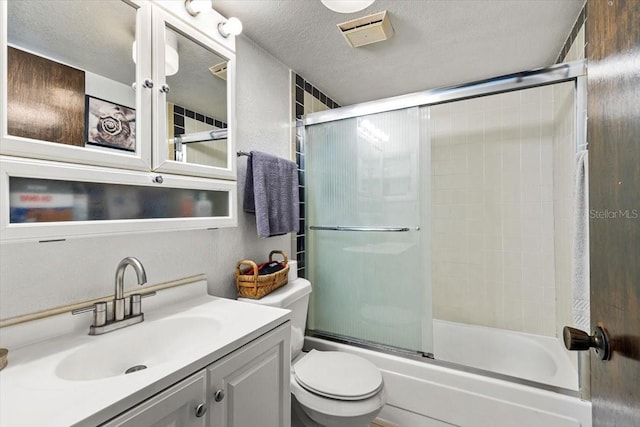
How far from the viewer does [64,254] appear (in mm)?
987

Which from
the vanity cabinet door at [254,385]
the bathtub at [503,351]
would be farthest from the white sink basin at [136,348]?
the bathtub at [503,351]

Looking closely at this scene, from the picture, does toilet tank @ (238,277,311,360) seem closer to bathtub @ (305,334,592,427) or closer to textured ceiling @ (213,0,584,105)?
bathtub @ (305,334,592,427)

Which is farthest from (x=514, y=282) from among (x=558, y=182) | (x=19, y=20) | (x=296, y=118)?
(x=19, y=20)

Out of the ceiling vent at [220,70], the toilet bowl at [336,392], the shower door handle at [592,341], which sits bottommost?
the toilet bowl at [336,392]

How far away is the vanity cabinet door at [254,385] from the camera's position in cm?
89

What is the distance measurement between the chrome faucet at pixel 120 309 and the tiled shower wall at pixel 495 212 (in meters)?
2.31

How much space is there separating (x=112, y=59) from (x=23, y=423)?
37.5 inches

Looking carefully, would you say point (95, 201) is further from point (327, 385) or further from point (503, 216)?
point (503, 216)

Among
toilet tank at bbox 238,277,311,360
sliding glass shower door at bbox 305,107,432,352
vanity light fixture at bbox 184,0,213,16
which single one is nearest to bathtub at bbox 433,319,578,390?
sliding glass shower door at bbox 305,107,432,352

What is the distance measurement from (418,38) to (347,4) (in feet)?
1.95

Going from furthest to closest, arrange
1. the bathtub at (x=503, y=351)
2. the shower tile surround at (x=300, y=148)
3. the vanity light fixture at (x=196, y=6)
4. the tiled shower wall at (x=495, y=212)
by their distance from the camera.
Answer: the tiled shower wall at (x=495, y=212) < the shower tile surround at (x=300, y=148) < the bathtub at (x=503, y=351) < the vanity light fixture at (x=196, y=6)

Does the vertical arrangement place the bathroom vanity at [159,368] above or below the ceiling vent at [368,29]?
below

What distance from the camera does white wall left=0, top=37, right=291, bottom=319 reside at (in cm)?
91

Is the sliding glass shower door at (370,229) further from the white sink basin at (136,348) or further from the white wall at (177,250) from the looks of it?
the white sink basin at (136,348)
